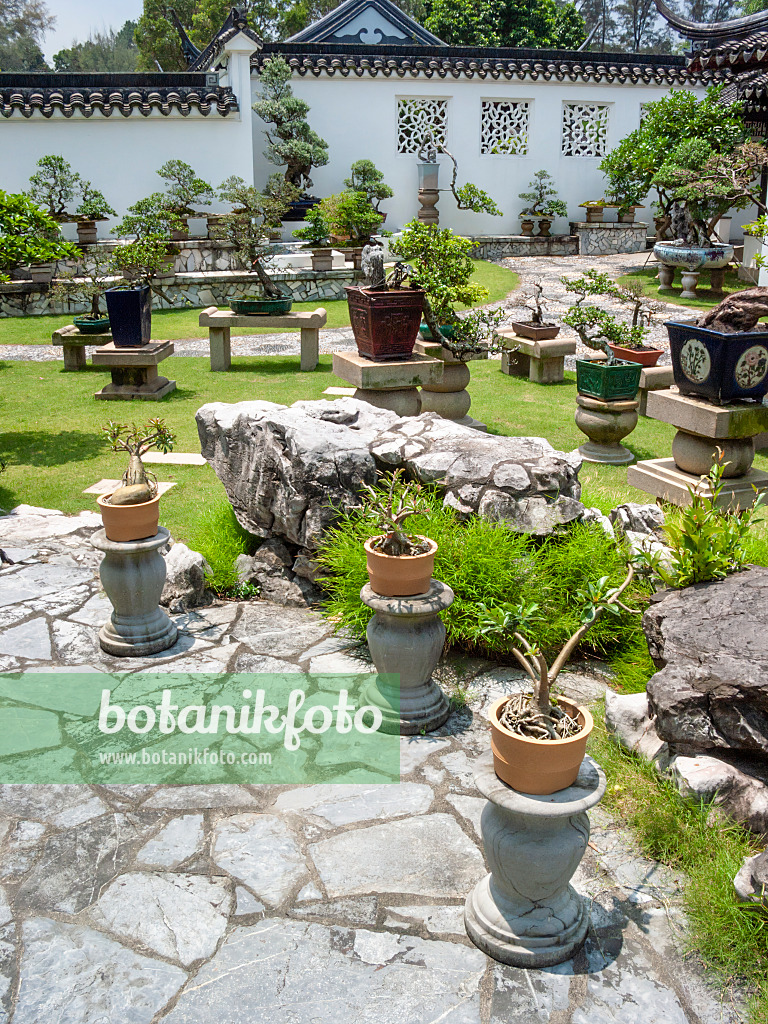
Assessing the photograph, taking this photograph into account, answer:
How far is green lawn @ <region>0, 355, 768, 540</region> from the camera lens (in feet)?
21.7

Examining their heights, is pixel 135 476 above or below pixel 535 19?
below

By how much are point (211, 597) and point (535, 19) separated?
2654 centimetres

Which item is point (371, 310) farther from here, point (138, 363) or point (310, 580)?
point (138, 363)

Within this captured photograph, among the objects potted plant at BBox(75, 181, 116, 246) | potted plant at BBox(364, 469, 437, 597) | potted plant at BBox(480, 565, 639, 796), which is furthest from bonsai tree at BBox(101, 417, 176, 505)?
potted plant at BBox(75, 181, 116, 246)

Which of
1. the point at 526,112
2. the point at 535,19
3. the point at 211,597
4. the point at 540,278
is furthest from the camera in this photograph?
the point at 535,19

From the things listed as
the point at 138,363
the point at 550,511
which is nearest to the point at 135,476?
the point at 550,511

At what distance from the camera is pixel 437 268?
7668 mm

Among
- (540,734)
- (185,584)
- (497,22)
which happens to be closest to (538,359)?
(185,584)

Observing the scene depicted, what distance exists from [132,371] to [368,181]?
1148 cm

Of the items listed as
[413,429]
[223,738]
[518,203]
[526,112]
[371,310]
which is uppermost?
[526,112]

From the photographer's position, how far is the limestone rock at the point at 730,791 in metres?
2.92

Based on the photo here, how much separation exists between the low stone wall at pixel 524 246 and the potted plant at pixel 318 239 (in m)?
4.31

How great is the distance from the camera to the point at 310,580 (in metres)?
4.94

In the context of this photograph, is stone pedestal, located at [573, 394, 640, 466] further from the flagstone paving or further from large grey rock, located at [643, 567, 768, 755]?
the flagstone paving
